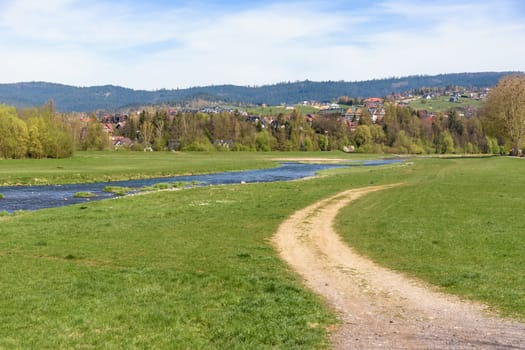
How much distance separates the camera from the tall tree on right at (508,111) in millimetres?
94312

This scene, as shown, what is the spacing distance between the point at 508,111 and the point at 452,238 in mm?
84603

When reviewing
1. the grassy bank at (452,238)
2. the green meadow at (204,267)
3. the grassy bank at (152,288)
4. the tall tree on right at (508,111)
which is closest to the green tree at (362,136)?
the tall tree on right at (508,111)

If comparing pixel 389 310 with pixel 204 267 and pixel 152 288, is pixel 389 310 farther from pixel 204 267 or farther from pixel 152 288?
pixel 204 267

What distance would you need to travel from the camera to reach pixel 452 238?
68.5 ft

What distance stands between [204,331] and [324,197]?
91.0 ft

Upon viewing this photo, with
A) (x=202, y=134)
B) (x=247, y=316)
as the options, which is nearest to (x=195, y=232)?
(x=247, y=316)

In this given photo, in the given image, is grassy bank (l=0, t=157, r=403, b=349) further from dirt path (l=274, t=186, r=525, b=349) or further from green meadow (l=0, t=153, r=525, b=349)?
dirt path (l=274, t=186, r=525, b=349)

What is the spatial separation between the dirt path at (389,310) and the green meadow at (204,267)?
21.1 inches

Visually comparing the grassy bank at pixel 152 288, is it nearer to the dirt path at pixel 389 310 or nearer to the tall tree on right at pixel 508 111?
the dirt path at pixel 389 310

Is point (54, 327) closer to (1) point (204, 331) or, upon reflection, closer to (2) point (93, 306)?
(2) point (93, 306)

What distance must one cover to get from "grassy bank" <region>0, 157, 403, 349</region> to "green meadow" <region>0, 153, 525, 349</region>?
1.5 inches

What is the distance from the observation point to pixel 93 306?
40.2 feet

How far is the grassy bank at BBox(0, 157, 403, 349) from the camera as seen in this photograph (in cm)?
1041

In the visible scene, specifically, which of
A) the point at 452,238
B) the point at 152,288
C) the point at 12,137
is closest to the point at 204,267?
the point at 152,288
